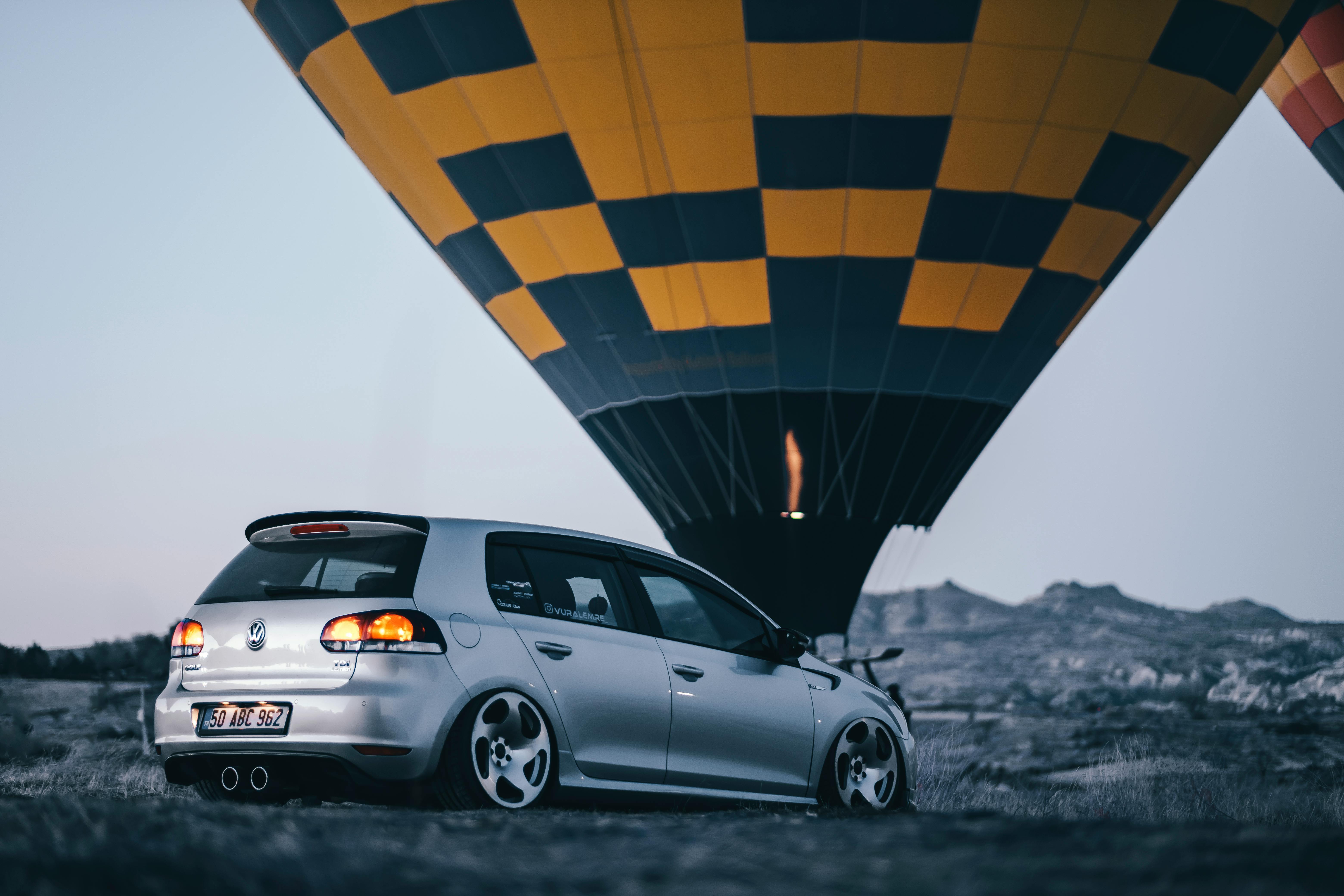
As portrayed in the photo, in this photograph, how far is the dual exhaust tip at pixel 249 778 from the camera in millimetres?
5438

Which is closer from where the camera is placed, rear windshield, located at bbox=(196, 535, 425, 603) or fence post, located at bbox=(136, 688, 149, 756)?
rear windshield, located at bbox=(196, 535, 425, 603)

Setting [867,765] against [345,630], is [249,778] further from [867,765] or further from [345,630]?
[867,765]

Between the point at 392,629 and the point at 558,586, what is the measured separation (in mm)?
1002

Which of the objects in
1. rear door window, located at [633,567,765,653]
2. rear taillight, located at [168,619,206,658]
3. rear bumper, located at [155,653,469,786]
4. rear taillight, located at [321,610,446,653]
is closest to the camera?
rear bumper, located at [155,653,469,786]

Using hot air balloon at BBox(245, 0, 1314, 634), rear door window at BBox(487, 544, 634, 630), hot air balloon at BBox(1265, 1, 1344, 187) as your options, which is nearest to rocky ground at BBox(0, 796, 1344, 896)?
rear door window at BBox(487, 544, 634, 630)

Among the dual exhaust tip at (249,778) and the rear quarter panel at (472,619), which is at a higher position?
the rear quarter panel at (472,619)

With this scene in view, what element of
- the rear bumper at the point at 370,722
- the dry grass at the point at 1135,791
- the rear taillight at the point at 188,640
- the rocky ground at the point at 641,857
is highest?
the rear taillight at the point at 188,640

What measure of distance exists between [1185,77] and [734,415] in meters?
6.24

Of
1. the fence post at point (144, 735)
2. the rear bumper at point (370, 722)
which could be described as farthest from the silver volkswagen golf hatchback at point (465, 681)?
the fence post at point (144, 735)

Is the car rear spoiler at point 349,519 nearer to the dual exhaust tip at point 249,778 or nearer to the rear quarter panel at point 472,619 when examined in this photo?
A: the rear quarter panel at point 472,619

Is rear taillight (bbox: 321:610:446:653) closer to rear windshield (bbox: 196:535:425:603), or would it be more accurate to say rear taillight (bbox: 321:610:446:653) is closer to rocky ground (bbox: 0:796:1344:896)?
rear windshield (bbox: 196:535:425:603)

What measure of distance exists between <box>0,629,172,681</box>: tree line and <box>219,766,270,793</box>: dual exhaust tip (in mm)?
9896

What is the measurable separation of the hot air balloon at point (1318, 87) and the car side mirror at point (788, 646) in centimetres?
1431

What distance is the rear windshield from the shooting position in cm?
560
